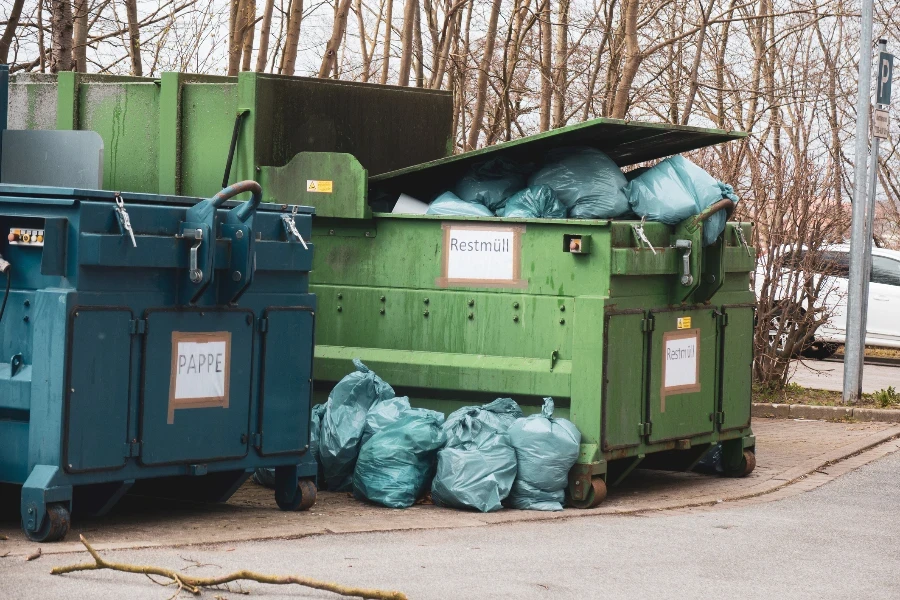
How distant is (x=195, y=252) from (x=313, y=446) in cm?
191

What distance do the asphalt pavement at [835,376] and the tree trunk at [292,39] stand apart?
5616mm

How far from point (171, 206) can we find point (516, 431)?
7.25 ft

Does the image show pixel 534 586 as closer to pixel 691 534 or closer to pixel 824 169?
pixel 691 534

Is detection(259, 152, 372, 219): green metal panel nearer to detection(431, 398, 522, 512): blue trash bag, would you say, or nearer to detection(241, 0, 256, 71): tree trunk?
detection(431, 398, 522, 512): blue trash bag

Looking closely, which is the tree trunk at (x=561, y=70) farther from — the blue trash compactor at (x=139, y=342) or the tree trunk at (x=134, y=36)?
the blue trash compactor at (x=139, y=342)

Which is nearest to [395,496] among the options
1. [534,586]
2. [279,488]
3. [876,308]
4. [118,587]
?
[279,488]

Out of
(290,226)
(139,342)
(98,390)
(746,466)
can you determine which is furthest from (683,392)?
(98,390)

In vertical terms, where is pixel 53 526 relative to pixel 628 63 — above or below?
below

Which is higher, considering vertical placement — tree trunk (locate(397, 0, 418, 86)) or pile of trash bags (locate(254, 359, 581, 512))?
tree trunk (locate(397, 0, 418, 86))

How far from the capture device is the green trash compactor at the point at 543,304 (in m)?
7.22

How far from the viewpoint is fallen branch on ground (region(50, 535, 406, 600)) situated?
475 cm

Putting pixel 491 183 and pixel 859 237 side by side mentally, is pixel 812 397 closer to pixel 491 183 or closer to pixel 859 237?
pixel 859 237

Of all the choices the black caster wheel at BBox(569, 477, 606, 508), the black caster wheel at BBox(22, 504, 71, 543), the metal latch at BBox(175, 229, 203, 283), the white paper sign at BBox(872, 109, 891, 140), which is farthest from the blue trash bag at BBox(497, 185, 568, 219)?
the white paper sign at BBox(872, 109, 891, 140)

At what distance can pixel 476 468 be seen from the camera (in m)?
7.01
